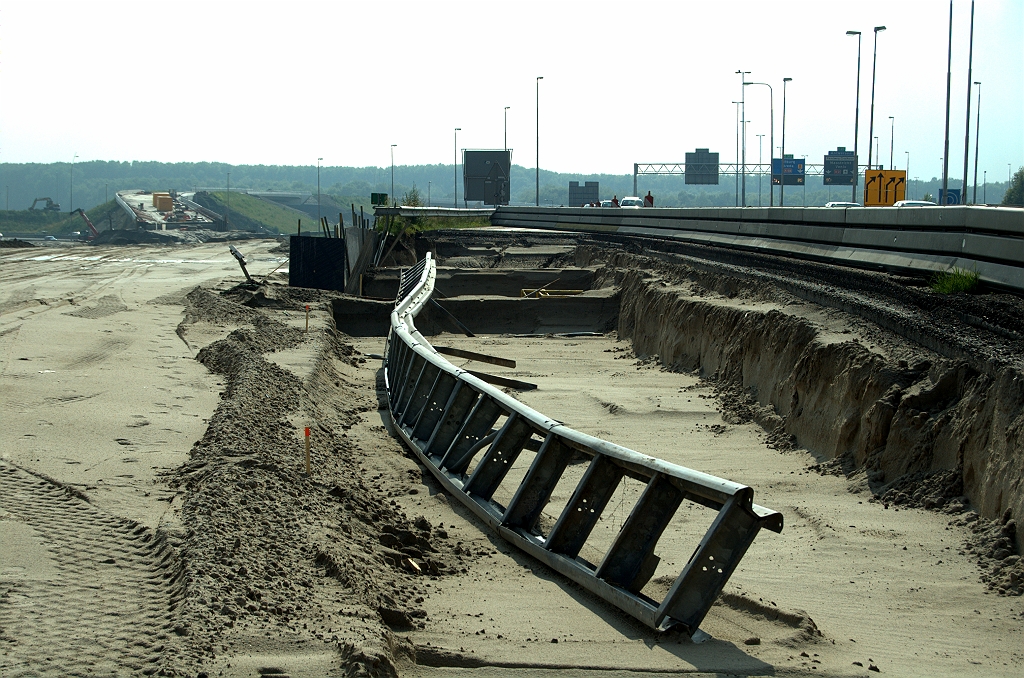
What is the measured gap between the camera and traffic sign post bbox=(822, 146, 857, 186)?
85312 millimetres

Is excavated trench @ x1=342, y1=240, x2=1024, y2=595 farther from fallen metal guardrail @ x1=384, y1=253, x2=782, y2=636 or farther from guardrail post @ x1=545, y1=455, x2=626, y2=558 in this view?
guardrail post @ x1=545, y1=455, x2=626, y2=558

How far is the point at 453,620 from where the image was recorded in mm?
5840

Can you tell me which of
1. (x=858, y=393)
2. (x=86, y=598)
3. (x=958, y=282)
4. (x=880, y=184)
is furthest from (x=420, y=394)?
(x=880, y=184)

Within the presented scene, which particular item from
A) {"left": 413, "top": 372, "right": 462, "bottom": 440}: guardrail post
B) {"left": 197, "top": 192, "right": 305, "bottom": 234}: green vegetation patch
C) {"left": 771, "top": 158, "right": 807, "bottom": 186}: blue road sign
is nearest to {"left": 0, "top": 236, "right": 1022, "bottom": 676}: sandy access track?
{"left": 413, "top": 372, "right": 462, "bottom": 440}: guardrail post

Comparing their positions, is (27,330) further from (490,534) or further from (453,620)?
(453,620)

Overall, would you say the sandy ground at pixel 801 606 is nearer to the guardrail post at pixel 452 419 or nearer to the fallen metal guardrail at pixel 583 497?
the fallen metal guardrail at pixel 583 497

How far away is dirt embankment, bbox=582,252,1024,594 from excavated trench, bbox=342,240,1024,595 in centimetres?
1

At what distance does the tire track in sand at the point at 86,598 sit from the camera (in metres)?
4.41

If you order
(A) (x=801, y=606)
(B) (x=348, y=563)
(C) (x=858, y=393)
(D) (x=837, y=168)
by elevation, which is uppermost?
(D) (x=837, y=168)

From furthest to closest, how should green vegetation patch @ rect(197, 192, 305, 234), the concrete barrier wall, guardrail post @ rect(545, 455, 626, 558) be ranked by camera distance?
green vegetation patch @ rect(197, 192, 305, 234)
the concrete barrier wall
guardrail post @ rect(545, 455, 626, 558)

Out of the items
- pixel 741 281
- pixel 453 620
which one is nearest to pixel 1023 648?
pixel 453 620

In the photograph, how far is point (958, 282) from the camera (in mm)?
12359

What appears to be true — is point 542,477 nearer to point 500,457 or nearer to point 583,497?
point 583,497

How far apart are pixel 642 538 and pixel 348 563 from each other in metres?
1.94
